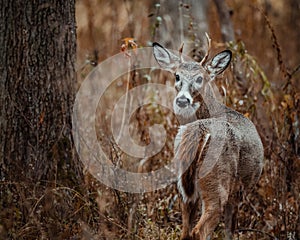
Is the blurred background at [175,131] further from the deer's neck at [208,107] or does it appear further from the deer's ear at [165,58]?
the deer's neck at [208,107]

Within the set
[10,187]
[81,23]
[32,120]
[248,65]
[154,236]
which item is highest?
[81,23]

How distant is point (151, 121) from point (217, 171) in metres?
2.51

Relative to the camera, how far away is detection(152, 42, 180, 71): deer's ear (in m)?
4.96

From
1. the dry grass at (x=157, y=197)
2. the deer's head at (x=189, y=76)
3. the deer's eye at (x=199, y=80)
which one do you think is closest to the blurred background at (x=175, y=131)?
the dry grass at (x=157, y=197)

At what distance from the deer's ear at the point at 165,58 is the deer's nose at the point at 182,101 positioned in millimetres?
516

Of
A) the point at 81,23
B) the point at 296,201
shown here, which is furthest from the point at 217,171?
the point at 81,23

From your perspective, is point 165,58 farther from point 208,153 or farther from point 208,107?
point 208,153

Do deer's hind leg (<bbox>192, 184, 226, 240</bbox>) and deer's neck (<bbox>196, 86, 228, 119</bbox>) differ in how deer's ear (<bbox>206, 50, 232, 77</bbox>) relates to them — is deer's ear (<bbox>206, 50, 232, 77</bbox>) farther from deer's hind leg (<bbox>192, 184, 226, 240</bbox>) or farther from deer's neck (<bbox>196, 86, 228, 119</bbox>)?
deer's hind leg (<bbox>192, 184, 226, 240</bbox>)

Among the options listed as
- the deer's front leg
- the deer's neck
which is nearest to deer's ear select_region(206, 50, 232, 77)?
the deer's neck

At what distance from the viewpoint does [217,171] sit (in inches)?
162

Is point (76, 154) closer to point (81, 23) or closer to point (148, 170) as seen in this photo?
point (148, 170)

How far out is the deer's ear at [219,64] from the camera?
4.86 m

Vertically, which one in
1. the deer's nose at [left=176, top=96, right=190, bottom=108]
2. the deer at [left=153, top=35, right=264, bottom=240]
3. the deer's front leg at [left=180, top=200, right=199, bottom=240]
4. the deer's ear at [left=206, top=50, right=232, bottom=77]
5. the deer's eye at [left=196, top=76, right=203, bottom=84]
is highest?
the deer's ear at [left=206, top=50, right=232, bottom=77]

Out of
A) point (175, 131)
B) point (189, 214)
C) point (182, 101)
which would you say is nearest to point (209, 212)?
point (189, 214)
